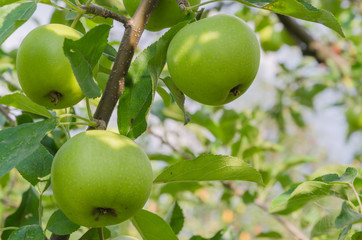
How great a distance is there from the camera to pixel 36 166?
92 centimetres

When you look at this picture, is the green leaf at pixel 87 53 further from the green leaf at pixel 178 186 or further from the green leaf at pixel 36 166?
the green leaf at pixel 178 186

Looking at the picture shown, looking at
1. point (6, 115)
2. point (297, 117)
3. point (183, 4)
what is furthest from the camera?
point (297, 117)

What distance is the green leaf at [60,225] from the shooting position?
809 mm

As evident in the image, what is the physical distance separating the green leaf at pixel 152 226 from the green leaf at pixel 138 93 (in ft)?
0.57

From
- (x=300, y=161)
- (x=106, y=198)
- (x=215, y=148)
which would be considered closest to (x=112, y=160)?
(x=106, y=198)

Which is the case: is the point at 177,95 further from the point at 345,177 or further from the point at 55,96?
the point at 345,177

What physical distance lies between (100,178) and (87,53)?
0.22m

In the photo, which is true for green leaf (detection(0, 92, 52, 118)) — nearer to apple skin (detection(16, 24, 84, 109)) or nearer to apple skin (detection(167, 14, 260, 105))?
apple skin (detection(16, 24, 84, 109))

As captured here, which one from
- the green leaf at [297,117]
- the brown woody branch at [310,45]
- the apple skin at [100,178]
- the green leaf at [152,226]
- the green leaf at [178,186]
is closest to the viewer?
the apple skin at [100,178]

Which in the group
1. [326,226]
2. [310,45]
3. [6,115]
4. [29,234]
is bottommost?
[310,45]

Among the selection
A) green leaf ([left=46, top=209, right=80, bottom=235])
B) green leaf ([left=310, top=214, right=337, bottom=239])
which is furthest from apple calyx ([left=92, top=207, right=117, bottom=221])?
green leaf ([left=310, top=214, right=337, bottom=239])

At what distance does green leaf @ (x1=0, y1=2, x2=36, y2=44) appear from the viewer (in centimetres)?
73

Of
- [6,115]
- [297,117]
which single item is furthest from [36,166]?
[297,117]

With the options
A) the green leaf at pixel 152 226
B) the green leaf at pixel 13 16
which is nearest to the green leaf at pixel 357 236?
the green leaf at pixel 152 226
